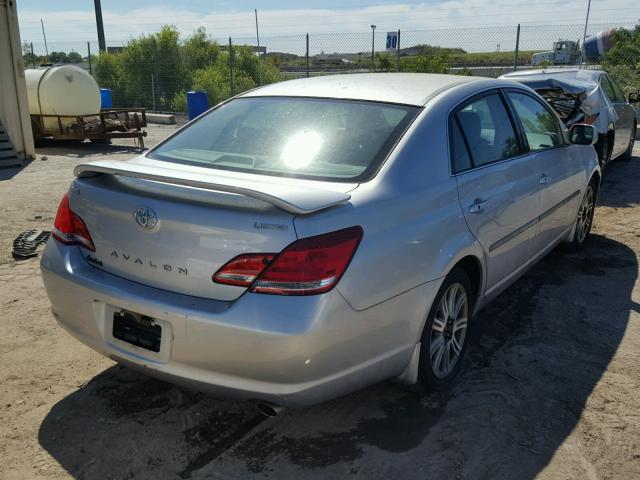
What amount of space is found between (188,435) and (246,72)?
2091 centimetres

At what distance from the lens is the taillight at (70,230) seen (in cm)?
295

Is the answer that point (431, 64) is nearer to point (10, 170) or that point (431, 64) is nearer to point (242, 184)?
point (10, 170)

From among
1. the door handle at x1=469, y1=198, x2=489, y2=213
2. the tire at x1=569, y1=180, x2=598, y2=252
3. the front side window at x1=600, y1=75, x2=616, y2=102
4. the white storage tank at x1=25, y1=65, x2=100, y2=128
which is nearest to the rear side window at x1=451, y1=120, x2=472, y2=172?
the door handle at x1=469, y1=198, x2=489, y2=213

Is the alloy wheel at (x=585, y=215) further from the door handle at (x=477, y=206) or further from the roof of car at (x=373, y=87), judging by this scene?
the door handle at (x=477, y=206)

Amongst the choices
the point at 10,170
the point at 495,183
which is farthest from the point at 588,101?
the point at 10,170

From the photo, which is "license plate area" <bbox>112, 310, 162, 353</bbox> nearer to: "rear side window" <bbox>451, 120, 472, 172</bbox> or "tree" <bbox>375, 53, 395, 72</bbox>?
"rear side window" <bbox>451, 120, 472, 172</bbox>

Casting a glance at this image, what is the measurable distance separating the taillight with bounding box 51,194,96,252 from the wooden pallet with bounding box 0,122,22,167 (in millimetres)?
8599

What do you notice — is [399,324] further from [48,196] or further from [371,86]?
[48,196]

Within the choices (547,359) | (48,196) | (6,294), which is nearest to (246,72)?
(48,196)

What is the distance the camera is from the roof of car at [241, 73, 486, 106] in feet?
11.3

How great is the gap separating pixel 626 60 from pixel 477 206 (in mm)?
19345

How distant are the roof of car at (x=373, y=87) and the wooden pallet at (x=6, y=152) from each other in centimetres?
826

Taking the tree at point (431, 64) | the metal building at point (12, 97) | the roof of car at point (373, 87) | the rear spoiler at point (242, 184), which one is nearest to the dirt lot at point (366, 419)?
the rear spoiler at point (242, 184)

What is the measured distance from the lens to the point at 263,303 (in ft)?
7.97
